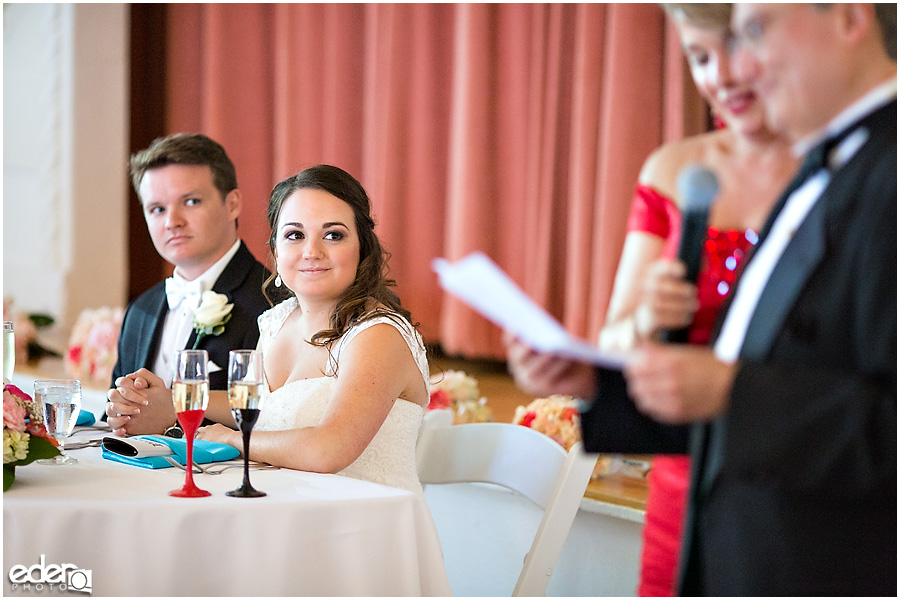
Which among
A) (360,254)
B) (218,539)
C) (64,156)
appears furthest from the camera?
(64,156)

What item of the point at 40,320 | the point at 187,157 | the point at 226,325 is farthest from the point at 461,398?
the point at 40,320

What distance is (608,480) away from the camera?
8.89 feet

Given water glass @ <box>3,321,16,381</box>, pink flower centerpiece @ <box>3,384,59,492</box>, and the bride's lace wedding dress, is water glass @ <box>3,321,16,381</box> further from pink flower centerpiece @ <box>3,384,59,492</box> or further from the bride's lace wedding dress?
the bride's lace wedding dress

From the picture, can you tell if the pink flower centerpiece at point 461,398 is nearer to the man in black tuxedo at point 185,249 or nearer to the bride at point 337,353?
the man in black tuxedo at point 185,249

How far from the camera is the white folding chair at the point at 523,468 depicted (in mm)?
1928

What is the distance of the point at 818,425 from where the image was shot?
949 mm

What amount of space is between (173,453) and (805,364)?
1.31 metres

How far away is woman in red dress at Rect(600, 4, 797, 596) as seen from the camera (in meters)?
1.06

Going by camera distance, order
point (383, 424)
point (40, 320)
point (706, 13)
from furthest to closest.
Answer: point (40, 320) < point (383, 424) < point (706, 13)

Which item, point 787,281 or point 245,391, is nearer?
point 787,281

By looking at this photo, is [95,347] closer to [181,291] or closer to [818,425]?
[181,291]

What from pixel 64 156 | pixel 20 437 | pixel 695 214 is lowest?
pixel 20 437

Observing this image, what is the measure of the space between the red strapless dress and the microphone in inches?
1.0

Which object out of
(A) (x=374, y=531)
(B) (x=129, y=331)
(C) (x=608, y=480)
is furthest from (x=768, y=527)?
(B) (x=129, y=331)
